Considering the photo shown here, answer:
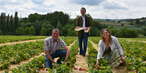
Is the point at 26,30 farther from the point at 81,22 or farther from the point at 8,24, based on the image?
the point at 81,22

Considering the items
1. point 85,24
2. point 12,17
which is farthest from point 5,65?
point 12,17

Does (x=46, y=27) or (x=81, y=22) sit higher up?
(x=81, y=22)

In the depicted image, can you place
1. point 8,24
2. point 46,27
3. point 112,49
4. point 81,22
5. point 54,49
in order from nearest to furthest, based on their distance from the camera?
1. point 112,49
2. point 54,49
3. point 81,22
4. point 46,27
5. point 8,24

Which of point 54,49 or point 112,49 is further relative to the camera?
point 54,49

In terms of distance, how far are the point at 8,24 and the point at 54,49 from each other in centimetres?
8587

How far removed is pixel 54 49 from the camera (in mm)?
8141

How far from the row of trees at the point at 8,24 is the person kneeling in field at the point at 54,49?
81.1 metres

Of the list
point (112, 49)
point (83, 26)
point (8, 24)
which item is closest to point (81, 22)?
point (83, 26)

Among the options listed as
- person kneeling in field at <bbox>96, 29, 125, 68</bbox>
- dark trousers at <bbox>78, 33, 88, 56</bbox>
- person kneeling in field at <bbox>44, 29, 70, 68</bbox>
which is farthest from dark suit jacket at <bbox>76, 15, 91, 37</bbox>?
person kneeling in field at <bbox>96, 29, 125, 68</bbox>

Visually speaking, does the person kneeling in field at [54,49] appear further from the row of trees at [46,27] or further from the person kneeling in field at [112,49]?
the row of trees at [46,27]

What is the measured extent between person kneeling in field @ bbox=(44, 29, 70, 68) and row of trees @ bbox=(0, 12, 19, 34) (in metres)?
81.1

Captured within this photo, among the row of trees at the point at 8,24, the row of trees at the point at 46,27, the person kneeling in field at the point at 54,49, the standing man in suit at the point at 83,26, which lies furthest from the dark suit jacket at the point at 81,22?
the row of trees at the point at 8,24

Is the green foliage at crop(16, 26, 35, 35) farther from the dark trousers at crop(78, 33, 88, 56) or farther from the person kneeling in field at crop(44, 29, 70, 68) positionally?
the person kneeling in field at crop(44, 29, 70, 68)

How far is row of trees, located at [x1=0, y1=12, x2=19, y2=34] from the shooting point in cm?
8894
